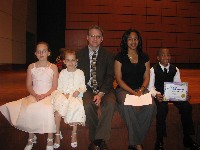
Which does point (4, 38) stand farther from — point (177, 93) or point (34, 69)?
point (177, 93)

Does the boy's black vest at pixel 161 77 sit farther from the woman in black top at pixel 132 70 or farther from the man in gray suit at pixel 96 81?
the man in gray suit at pixel 96 81

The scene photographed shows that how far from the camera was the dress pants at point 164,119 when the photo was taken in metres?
3.01

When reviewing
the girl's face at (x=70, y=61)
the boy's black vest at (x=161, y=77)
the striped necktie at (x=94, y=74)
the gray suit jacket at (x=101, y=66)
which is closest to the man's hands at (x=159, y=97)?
the boy's black vest at (x=161, y=77)

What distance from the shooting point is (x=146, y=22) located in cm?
1066

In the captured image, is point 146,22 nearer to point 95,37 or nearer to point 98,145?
point 95,37

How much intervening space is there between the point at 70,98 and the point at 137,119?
2.47 feet

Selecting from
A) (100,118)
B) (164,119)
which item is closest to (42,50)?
(100,118)

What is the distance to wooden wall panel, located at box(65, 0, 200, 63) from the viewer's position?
34.1 ft

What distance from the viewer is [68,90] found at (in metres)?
2.99

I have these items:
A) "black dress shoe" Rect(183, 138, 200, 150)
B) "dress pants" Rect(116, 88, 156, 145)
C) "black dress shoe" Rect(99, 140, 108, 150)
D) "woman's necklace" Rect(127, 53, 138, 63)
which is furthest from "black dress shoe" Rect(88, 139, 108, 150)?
"woman's necklace" Rect(127, 53, 138, 63)

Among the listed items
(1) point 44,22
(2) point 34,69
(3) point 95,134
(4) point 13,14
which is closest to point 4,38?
(4) point 13,14

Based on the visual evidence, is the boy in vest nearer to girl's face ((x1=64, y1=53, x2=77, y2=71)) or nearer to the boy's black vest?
the boy's black vest

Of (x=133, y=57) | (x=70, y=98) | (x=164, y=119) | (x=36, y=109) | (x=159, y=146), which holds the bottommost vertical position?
(x=159, y=146)

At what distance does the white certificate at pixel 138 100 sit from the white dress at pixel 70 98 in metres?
0.49
